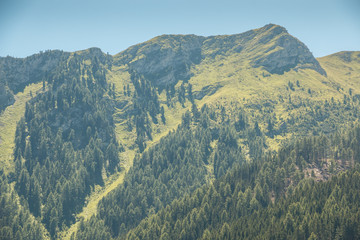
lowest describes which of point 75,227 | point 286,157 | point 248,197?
point 75,227

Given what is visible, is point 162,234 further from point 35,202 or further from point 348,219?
point 35,202

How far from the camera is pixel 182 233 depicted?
139875 mm

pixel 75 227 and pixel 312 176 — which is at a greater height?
pixel 312 176

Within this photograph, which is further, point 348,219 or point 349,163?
point 349,163

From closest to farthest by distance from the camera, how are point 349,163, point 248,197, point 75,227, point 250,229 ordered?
point 250,229, point 248,197, point 349,163, point 75,227

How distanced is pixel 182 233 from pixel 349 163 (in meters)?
96.0

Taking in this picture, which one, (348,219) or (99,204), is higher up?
(348,219)

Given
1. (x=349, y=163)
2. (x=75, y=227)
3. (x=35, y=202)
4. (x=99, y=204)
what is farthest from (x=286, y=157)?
(x=35, y=202)

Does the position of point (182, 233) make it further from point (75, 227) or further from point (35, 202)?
point (35, 202)

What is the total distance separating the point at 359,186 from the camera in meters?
123

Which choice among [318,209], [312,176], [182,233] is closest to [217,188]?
[182,233]

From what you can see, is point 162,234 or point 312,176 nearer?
point 162,234

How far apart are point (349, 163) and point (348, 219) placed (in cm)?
7386

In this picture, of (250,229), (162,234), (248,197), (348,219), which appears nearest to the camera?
(348,219)
